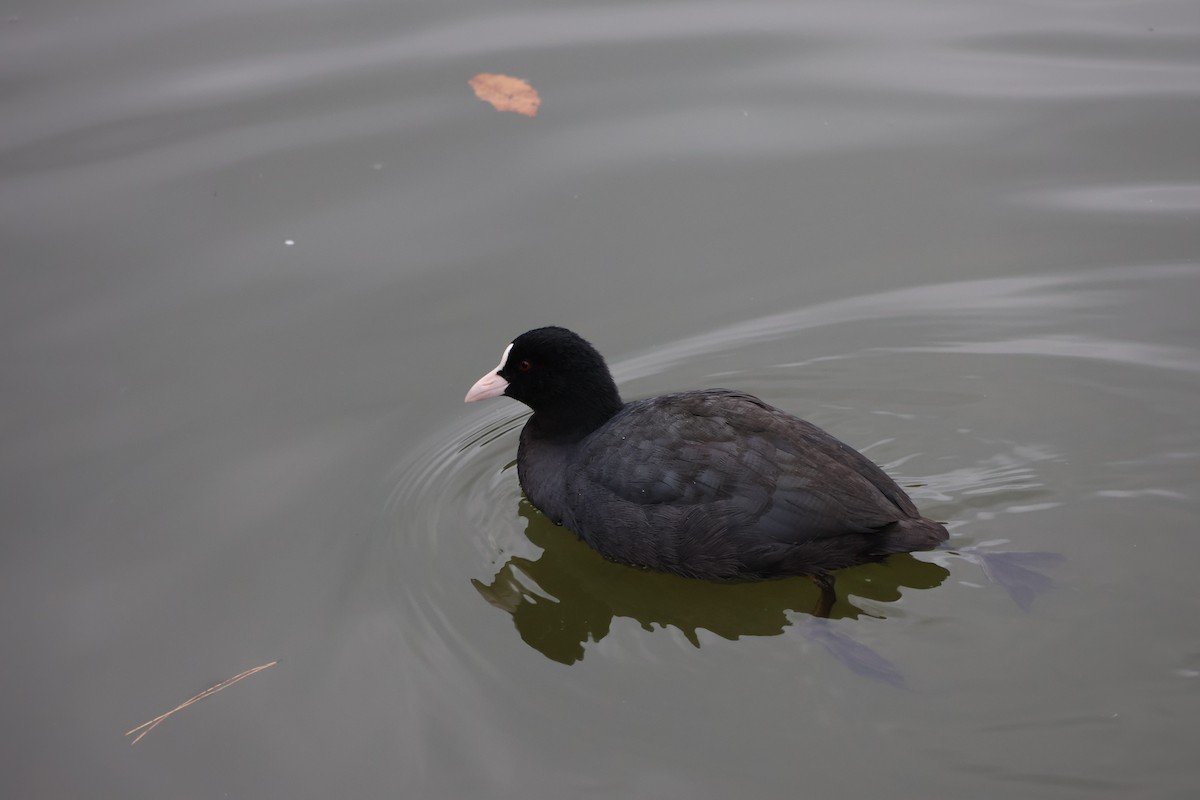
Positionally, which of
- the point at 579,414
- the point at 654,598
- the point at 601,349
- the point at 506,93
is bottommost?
the point at 654,598

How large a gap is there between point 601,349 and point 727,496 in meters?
1.84

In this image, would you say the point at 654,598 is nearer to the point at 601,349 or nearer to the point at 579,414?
the point at 579,414

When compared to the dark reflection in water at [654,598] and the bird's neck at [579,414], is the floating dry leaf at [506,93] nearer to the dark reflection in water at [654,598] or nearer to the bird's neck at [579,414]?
the bird's neck at [579,414]

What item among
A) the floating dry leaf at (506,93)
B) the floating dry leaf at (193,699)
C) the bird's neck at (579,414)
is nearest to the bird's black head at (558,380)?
the bird's neck at (579,414)

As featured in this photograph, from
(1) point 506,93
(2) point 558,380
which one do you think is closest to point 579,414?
(2) point 558,380

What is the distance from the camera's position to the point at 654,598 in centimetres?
532

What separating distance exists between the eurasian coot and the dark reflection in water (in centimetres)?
12

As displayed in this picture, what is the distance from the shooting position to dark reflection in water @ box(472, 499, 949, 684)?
16.6 ft

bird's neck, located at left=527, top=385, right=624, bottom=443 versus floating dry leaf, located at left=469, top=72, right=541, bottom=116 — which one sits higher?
floating dry leaf, located at left=469, top=72, right=541, bottom=116

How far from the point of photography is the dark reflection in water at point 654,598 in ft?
16.6

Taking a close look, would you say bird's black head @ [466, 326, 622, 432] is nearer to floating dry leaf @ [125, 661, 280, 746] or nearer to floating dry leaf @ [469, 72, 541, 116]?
A: floating dry leaf @ [125, 661, 280, 746]

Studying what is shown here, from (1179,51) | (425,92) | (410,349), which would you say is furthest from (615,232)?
(1179,51)

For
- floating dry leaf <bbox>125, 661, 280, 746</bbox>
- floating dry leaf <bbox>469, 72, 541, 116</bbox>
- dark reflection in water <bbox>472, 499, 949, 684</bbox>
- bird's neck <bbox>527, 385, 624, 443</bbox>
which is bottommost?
floating dry leaf <bbox>125, 661, 280, 746</bbox>

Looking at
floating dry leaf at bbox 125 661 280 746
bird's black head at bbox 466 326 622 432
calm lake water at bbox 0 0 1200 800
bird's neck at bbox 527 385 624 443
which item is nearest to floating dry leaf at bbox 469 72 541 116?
calm lake water at bbox 0 0 1200 800
